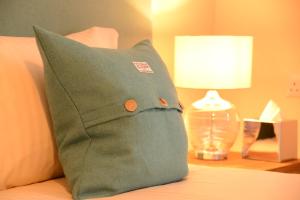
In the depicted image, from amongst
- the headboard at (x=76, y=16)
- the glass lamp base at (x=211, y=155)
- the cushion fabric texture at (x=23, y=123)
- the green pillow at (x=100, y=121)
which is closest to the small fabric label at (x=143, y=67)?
the green pillow at (x=100, y=121)

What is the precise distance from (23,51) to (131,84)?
0.31m

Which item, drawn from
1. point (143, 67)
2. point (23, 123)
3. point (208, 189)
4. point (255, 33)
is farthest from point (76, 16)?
point (255, 33)

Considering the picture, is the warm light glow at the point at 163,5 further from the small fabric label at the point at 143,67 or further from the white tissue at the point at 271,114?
the small fabric label at the point at 143,67

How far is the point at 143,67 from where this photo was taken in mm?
1471

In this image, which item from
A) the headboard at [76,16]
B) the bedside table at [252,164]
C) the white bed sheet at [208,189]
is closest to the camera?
the white bed sheet at [208,189]

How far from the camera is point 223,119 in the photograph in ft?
7.28

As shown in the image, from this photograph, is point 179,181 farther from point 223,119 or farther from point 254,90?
point 254,90

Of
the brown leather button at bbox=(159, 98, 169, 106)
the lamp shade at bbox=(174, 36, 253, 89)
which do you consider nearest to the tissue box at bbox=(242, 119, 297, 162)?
the lamp shade at bbox=(174, 36, 253, 89)

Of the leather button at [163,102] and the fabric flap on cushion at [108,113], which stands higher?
the leather button at [163,102]

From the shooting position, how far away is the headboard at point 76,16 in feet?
5.49

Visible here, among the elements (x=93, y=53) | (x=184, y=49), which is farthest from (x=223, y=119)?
(x=93, y=53)

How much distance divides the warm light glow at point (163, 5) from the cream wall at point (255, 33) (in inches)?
0.7

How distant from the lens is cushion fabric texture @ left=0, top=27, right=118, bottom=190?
131cm

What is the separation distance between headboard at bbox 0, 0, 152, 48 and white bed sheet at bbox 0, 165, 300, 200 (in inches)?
20.3
